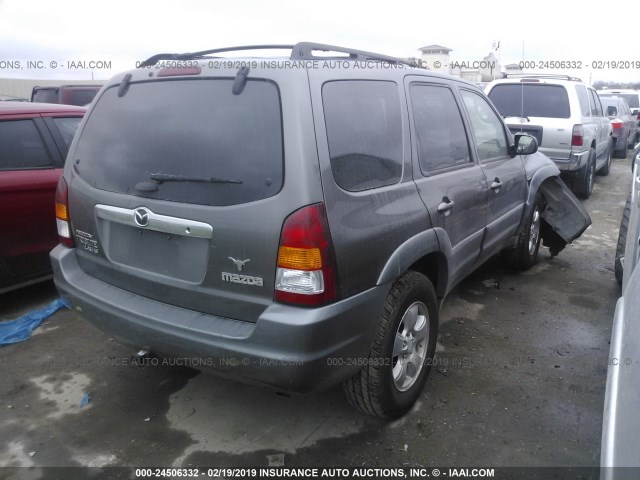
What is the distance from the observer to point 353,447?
2.63 m

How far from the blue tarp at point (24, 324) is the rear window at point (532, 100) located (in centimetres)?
695

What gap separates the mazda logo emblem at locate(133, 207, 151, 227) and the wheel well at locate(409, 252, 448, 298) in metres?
1.46

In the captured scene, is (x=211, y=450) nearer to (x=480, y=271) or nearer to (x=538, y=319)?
(x=538, y=319)

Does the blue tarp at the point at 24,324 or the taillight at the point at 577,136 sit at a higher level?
the taillight at the point at 577,136

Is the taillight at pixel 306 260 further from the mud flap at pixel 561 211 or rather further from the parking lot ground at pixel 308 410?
the mud flap at pixel 561 211

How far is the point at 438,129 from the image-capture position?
123 inches

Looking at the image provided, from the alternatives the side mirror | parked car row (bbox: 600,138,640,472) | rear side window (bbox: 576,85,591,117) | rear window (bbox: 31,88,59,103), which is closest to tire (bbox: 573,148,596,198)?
rear side window (bbox: 576,85,591,117)

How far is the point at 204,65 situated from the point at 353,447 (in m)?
2.02

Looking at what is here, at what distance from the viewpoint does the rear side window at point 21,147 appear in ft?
13.1

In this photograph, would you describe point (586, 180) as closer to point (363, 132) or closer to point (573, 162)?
point (573, 162)

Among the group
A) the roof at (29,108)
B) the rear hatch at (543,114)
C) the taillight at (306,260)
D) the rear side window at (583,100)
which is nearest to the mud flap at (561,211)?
the rear hatch at (543,114)

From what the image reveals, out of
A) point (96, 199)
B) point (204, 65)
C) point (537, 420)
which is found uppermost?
point (204, 65)

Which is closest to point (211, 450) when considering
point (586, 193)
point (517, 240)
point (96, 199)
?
point (96, 199)

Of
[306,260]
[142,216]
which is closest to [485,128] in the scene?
[306,260]
